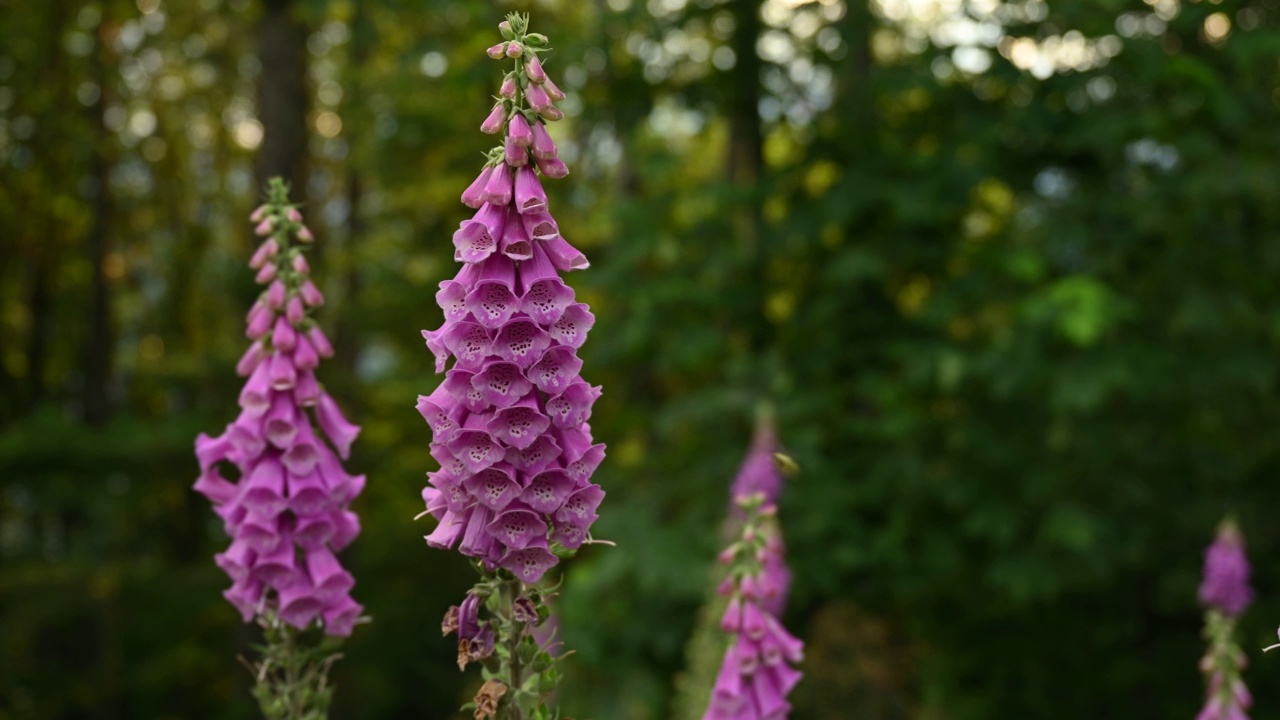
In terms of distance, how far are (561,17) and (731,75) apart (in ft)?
16.5

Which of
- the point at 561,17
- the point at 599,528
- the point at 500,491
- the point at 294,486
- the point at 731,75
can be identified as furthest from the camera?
the point at 561,17

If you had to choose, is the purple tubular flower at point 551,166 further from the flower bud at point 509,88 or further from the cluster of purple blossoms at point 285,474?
the cluster of purple blossoms at point 285,474

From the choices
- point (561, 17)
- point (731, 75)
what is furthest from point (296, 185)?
point (731, 75)

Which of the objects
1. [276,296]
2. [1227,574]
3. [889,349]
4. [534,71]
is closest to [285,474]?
[276,296]

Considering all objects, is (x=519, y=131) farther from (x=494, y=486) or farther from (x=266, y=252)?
(x=266, y=252)

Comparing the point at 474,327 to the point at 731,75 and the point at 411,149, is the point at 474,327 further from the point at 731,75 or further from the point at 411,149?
the point at 411,149

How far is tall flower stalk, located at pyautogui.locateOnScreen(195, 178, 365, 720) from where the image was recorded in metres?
3.18

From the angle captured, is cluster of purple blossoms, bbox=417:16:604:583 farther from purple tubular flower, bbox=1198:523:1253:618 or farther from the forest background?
the forest background

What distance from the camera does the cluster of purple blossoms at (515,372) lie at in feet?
7.52

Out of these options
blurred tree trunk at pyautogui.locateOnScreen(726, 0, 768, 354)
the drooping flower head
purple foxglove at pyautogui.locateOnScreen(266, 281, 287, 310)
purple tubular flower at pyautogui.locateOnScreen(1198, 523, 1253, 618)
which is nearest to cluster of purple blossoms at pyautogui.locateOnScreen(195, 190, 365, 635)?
purple foxglove at pyautogui.locateOnScreen(266, 281, 287, 310)

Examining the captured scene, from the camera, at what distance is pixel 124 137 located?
55.3 ft

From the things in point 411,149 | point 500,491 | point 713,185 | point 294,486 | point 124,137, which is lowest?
point 500,491

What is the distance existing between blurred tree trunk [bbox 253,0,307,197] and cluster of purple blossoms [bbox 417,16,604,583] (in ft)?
31.0

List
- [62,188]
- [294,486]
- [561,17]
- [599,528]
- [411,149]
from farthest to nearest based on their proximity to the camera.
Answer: [62,188] → [561,17] → [411,149] → [599,528] → [294,486]
